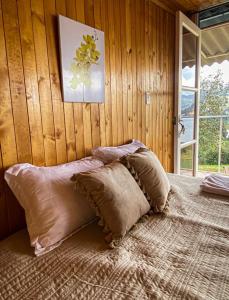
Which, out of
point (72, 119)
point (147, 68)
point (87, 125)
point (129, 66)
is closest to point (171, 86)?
point (147, 68)

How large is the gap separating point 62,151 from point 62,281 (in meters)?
0.85

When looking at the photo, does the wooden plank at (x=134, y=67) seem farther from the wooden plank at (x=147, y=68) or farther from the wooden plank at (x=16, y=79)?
the wooden plank at (x=16, y=79)

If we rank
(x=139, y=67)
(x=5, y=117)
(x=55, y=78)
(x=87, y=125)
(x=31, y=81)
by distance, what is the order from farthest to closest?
(x=139, y=67)
(x=87, y=125)
(x=55, y=78)
(x=31, y=81)
(x=5, y=117)

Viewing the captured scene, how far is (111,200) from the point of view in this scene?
1046 millimetres

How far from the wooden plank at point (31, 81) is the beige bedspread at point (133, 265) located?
489 millimetres

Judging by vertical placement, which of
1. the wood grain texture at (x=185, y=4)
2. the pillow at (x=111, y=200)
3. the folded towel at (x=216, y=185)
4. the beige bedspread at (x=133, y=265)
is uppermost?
the wood grain texture at (x=185, y=4)

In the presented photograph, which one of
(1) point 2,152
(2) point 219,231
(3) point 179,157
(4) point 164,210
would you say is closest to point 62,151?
(1) point 2,152

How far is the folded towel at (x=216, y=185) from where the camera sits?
1517 mm

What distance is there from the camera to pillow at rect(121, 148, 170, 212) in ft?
4.29

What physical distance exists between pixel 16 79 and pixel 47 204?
27.2 inches

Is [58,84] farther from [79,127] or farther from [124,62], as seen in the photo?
[124,62]

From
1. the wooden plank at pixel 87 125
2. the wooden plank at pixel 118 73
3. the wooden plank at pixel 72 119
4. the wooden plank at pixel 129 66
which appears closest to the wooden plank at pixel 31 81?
the wooden plank at pixel 72 119

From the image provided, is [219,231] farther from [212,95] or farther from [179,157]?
[212,95]

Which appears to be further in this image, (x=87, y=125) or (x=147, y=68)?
(x=147, y=68)
